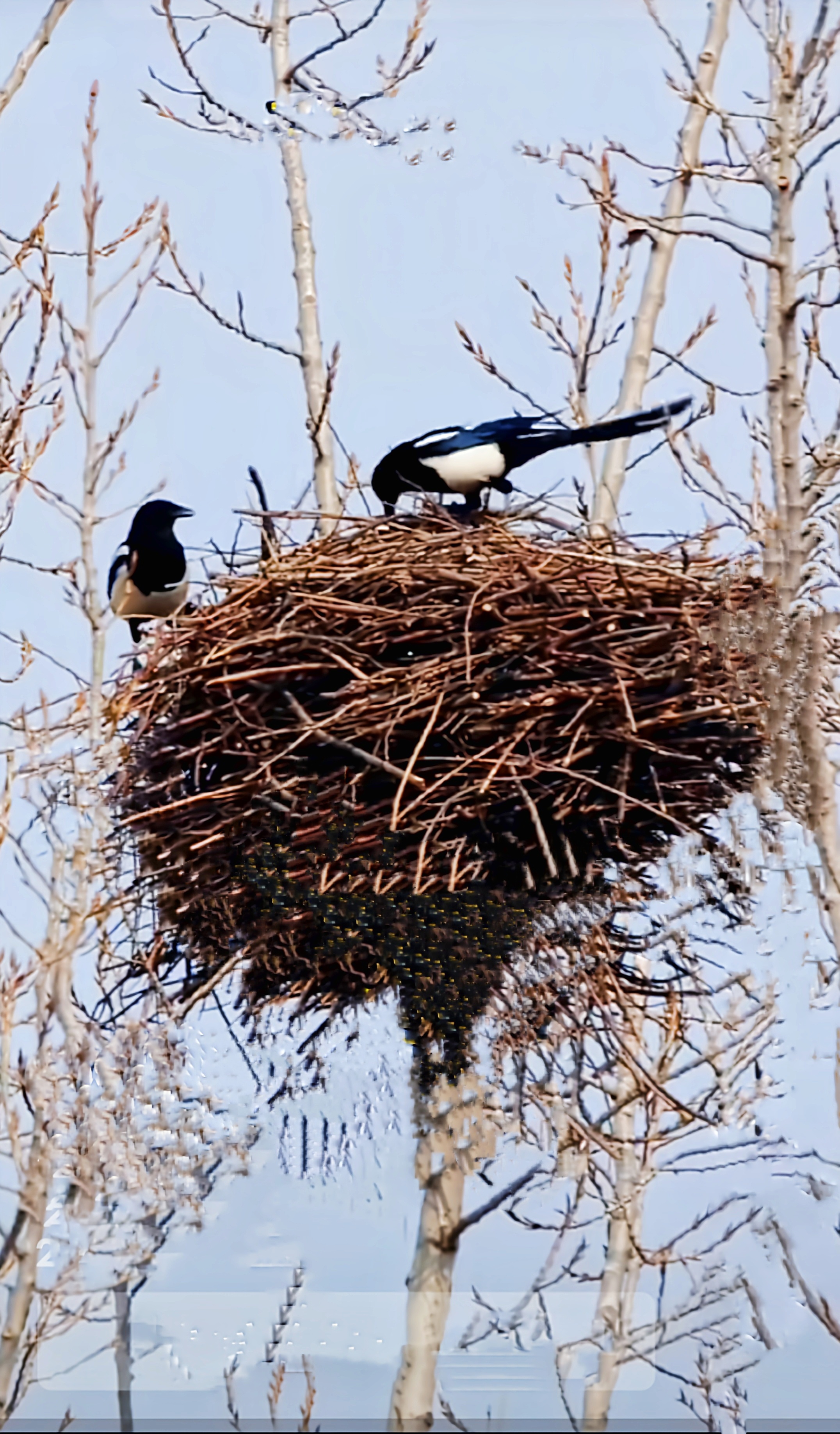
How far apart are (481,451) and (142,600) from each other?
28.5 inches

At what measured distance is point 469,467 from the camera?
226cm

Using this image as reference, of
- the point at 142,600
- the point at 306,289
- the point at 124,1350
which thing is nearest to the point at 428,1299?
the point at 124,1350

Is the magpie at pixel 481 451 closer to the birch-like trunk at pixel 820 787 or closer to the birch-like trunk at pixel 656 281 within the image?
the birch-like trunk at pixel 820 787

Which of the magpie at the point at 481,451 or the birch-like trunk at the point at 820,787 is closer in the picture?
the birch-like trunk at the point at 820,787

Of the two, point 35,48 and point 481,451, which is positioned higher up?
point 35,48

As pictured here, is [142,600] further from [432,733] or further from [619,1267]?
[619,1267]

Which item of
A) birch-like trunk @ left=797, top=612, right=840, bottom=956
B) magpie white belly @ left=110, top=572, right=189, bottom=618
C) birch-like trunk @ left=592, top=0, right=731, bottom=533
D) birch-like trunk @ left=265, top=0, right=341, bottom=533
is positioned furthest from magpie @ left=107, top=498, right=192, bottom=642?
birch-like trunk @ left=797, top=612, right=840, bottom=956

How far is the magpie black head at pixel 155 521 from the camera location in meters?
2.59

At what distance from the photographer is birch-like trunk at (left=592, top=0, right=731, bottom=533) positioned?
9.72 ft

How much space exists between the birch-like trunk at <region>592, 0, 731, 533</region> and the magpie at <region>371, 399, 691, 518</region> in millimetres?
676

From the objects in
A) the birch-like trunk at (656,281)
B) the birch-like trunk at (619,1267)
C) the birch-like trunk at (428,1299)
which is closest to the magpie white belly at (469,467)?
the birch-like trunk at (656,281)

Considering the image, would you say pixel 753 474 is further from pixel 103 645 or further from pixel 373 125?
pixel 103 645

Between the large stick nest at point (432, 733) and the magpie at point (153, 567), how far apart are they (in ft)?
2.13

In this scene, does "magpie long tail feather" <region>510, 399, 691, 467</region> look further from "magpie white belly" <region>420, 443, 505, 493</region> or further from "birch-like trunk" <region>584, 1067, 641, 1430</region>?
"birch-like trunk" <region>584, 1067, 641, 1430</region>
